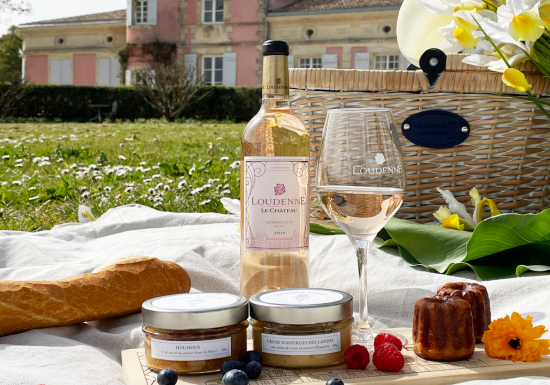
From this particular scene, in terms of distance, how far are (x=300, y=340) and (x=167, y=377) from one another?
0.69 feet

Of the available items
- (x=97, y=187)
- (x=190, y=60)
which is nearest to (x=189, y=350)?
(x=97, y=187)

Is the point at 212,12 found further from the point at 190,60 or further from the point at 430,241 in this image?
the point at 430,241

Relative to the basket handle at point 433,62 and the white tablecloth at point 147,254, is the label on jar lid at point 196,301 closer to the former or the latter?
the white tablecloth at point 147,254

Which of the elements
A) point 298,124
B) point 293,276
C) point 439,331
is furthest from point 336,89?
point 439,331

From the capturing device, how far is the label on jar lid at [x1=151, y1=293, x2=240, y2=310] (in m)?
1.07

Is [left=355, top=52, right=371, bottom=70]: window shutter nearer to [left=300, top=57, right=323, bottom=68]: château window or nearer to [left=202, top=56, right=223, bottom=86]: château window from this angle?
[left=300, top=57, right=323, bottom=68]: château window

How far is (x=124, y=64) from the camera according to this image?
20.2 meters

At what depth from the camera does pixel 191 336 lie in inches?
40.9

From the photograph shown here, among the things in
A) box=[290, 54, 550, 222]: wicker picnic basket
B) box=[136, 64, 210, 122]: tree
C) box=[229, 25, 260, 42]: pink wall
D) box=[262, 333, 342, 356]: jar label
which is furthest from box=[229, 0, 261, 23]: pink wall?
box=[262, 333, 342, 356]: jar label

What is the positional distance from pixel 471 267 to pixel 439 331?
0.59m

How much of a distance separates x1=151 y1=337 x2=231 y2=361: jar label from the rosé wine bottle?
1.08 feet

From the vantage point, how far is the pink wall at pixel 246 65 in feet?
64.2

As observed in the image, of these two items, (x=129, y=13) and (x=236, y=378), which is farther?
(x=129, y=13)

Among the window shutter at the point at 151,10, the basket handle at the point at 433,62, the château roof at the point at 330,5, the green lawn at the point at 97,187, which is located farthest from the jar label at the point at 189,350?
the window shutter at the point at 151,10
